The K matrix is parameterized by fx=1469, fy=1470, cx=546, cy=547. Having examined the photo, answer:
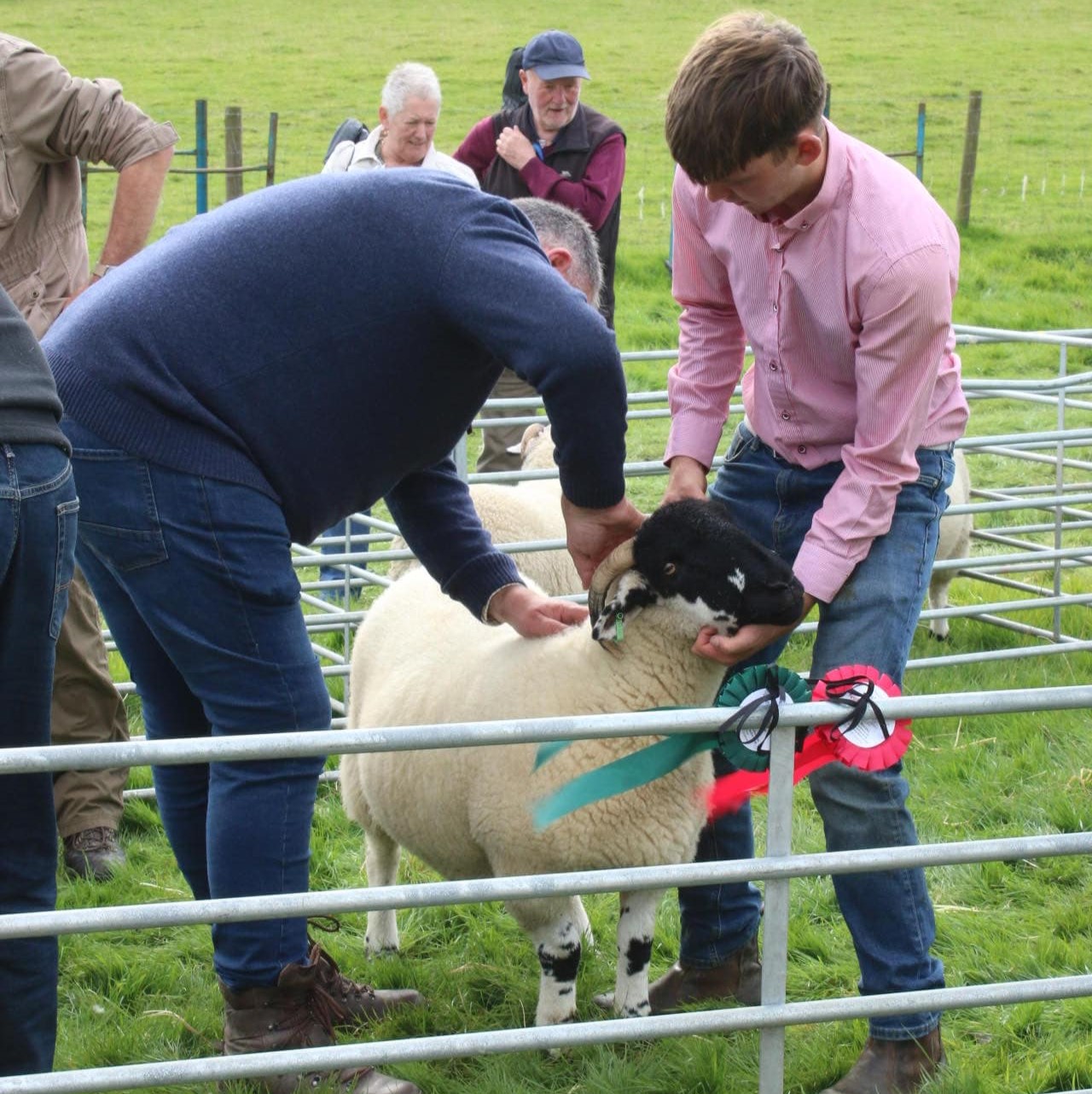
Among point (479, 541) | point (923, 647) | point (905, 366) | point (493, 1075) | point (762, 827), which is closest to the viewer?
point (905, 366)

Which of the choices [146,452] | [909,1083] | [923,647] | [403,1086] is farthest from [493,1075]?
[923,647]

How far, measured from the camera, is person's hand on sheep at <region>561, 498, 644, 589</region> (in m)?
2.59

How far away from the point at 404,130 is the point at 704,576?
11.4 feet

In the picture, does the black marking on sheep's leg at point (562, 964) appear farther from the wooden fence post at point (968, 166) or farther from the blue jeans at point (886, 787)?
the wooden fence post at point (968, 166)

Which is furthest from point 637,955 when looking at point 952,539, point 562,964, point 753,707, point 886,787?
point 952,539

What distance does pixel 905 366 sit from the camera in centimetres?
259

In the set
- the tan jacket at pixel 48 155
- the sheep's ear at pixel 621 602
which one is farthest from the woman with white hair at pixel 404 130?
the sheep's ear at pixel 621 602

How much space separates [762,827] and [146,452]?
2355 millimetres

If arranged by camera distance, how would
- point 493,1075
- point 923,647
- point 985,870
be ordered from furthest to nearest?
point 923,647, point 985,870, point 493,1075

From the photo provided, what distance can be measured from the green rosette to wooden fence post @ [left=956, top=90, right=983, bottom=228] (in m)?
13.4

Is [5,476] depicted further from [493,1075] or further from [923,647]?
[923,647]

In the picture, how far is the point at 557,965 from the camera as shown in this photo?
120 inches

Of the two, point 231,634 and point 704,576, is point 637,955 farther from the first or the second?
point 231,634

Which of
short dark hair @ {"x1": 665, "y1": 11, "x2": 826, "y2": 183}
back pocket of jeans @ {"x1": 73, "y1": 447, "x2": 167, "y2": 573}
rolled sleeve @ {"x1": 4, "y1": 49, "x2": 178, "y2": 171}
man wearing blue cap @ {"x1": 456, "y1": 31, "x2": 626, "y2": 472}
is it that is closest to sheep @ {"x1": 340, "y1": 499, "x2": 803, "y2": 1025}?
short dark hair @ {"x1": 665, "y1": 11, "x2": 826, "y2": 183}
